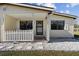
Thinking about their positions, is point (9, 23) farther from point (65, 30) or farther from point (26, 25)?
point (65, 30)

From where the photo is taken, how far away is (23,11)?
14.1 metres

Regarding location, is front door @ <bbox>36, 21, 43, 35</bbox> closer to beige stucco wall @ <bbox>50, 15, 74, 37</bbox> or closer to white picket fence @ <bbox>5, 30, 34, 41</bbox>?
beige stucco wall @ <bbox>50, 15, 74, 37</bbox>

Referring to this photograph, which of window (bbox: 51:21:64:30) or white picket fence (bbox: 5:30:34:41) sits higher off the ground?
window (bbox: 51:21:64:30)

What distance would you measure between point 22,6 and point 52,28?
710 centimetres

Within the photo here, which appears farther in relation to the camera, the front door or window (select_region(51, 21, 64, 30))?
window (select_region(51, 21, 64, 30))

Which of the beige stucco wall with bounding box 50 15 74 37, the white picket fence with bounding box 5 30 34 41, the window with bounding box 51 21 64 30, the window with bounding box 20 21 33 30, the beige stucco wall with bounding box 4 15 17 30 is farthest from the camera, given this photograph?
the window with bounding box 51 21 64 30

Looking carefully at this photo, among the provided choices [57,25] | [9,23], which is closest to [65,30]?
[57,25]

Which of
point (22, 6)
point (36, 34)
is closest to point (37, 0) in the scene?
point (22, 6)

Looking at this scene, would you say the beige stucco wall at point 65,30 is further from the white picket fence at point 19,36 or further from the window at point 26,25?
the white picket fence at point 19,36

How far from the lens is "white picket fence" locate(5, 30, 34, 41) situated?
45.7ft

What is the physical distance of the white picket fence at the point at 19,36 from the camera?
45.7 feet

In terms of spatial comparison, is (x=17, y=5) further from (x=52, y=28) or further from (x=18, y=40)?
(x=52, y=28)

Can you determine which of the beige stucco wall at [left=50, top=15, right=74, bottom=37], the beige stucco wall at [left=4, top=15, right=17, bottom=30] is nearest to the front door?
the beige stucco wall at [left=50, top=15, right=74, bottom=37]

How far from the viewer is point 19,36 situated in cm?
1406
